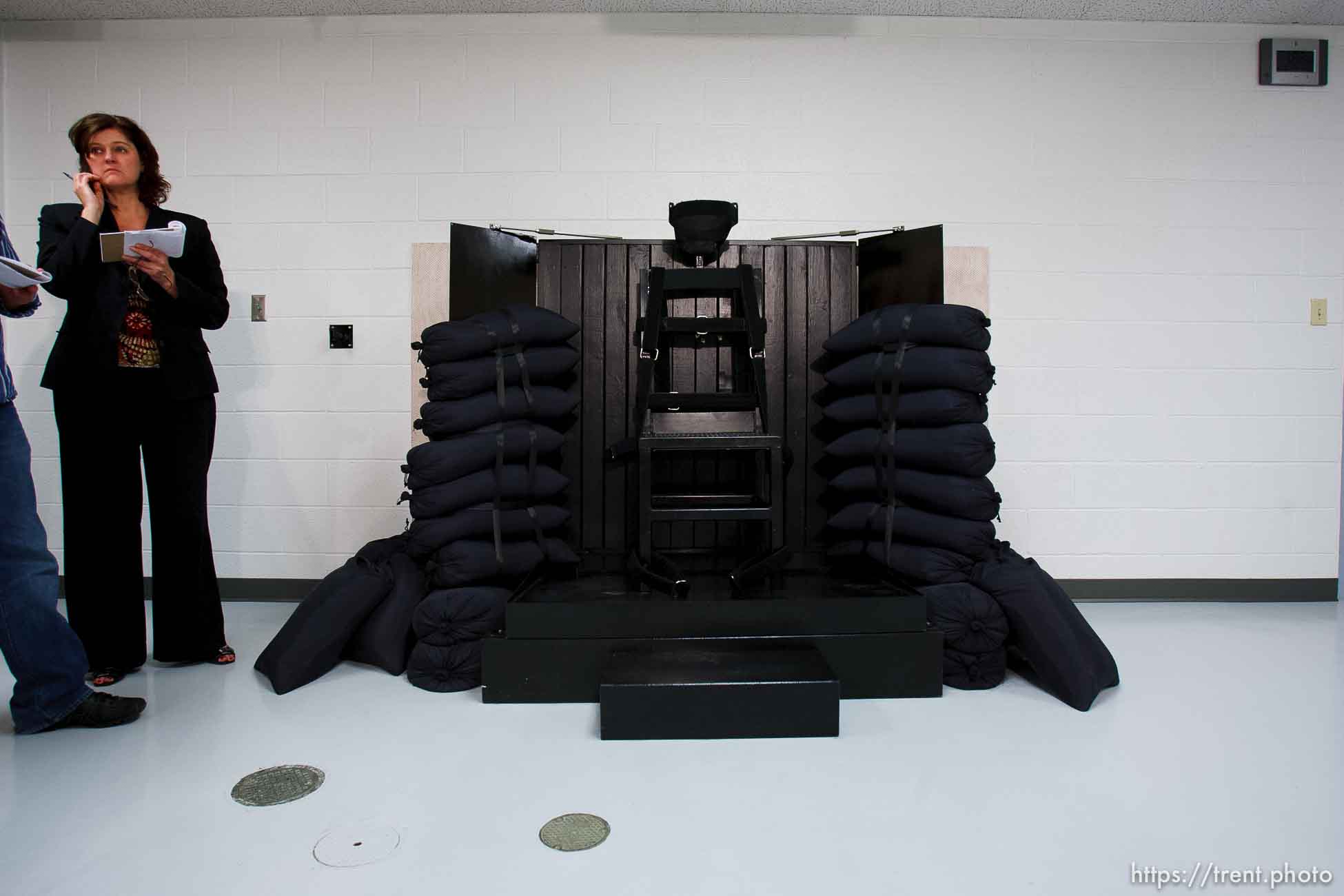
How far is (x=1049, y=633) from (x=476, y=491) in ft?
5.67

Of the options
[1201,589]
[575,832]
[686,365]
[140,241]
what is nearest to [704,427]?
[686,365]

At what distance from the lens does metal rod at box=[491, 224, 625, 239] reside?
9.74 feet

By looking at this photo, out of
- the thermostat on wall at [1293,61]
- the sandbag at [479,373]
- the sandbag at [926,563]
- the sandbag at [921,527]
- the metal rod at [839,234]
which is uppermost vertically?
the thermostat on wall at [1293,61]

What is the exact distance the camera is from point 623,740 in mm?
1912

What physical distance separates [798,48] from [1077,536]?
2.45m

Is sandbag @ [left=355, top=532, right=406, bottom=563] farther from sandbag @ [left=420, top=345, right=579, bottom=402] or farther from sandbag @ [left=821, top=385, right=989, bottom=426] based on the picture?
sandbag @ [left=821, top=385, right=989, bottom=426]

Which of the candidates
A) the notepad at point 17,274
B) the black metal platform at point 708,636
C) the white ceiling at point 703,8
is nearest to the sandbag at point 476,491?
the black metal platform at point 708,636

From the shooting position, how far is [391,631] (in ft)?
7.81

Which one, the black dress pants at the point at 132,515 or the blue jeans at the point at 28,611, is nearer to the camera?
the blue jeans at the point at 28,611

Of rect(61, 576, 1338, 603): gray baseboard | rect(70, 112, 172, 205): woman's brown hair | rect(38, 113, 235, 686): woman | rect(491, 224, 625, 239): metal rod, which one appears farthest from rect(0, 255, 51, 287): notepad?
rect(61, 576, 1338, 603): gray baseboard

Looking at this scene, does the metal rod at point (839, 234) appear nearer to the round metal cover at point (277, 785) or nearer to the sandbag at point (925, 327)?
the sandbag at point (925, 327)

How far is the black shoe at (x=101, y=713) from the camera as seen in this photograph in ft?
6.34

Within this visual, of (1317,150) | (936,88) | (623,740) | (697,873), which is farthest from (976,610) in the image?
(1317,150)

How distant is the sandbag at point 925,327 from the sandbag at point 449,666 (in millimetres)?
1605
